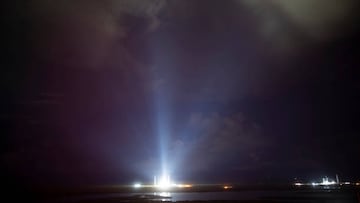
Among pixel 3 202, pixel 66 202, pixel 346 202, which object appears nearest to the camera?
pixel 346 202

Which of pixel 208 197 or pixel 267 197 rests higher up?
pixel 208 197

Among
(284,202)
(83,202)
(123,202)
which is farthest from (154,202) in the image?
(284,202)

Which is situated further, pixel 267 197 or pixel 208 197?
pixel 208 197

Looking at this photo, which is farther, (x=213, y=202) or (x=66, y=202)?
(x=66, y=202)

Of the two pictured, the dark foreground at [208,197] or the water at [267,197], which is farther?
the water at [267,197]

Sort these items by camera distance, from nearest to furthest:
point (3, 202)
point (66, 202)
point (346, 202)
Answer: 1. point (346, 202)
2. point (3, 202)
3. point (66, 202)

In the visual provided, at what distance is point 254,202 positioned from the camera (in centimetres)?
8288

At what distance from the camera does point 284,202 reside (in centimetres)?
8638

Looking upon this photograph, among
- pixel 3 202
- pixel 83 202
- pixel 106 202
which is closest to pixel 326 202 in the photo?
pixel 106 202

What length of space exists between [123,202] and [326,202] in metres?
52.2

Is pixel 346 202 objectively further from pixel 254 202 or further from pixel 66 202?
pixel 66 202

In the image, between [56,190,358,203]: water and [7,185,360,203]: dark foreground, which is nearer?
[7,185,360,203]: dark foreground

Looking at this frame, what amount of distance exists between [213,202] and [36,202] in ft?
162

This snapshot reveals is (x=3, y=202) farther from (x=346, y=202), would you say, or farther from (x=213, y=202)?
(x=346, y=202)
